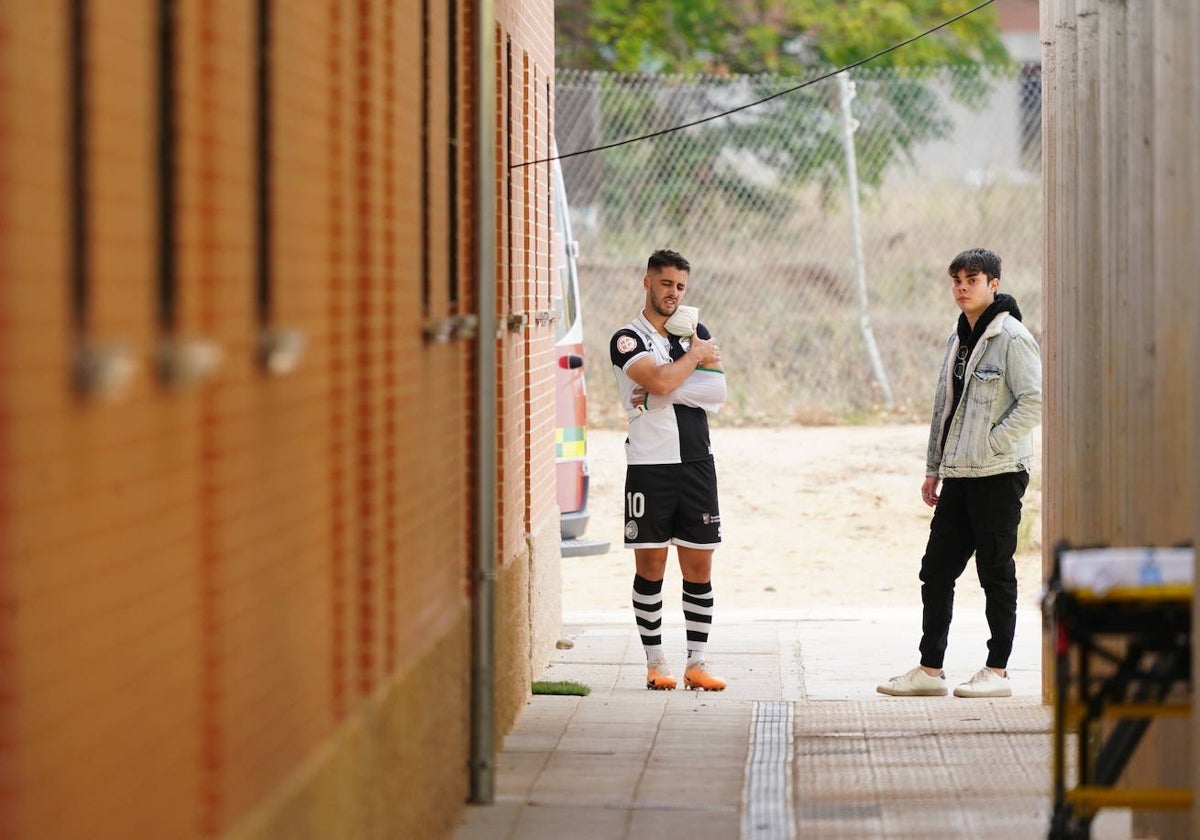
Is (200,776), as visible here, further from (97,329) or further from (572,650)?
(572,650)

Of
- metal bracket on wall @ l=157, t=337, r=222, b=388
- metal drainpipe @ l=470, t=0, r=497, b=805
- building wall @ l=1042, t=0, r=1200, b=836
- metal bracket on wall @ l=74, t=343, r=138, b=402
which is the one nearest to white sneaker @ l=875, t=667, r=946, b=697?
building wall @ l=1042, t=0, r=1200, b=836

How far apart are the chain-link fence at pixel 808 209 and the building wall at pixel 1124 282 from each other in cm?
1092

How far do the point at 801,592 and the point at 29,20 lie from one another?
33.1 ft

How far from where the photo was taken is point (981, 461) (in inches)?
328

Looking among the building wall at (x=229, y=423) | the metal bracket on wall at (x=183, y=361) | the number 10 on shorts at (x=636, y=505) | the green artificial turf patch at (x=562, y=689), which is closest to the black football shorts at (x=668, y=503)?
the number 10 on shorts at (x=636, y=505)

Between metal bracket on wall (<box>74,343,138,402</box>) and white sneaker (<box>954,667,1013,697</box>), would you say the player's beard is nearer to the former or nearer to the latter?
white sneaker (<box>954,667,1013,697</box>)

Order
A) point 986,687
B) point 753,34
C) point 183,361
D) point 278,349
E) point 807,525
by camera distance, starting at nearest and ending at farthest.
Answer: point 183,361 < point 278,349 < point 986,687 < point 807,525 < point 753,34

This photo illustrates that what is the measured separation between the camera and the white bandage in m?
8.75

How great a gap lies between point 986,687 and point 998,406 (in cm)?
128

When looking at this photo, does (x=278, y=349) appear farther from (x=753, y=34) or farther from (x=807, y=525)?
(x=753, y=34)

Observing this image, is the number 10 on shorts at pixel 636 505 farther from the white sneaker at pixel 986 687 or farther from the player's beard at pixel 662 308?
the white sneaker at pixel 986 687

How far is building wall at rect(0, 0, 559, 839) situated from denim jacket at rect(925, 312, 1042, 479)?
291 centimetres

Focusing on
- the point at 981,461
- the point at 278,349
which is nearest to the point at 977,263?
the point at 981,461

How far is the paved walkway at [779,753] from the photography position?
20.0 ft
